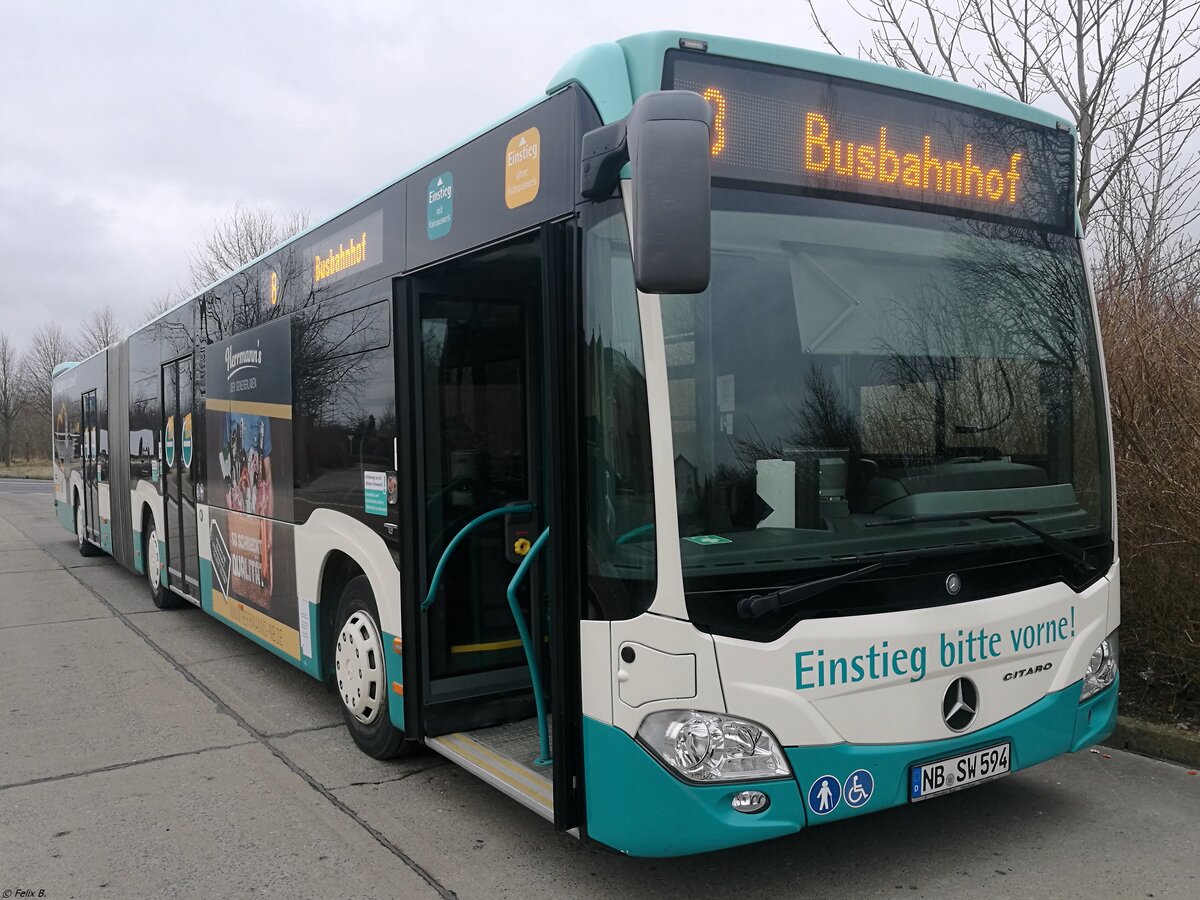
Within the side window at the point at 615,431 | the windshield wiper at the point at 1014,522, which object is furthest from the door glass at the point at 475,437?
the windshield wiper at the point at 1014,522

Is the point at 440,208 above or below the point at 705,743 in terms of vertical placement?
above

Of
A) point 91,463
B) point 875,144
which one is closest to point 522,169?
point 875,144

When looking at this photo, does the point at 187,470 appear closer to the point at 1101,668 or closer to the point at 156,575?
the point at 156,575

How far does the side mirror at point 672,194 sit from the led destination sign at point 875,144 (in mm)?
411

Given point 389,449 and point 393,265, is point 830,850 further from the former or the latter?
point 393,265

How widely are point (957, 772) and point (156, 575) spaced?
8.40 meters

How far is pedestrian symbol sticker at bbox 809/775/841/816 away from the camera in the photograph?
10.4 feet

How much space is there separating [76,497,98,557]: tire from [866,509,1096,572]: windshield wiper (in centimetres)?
1347

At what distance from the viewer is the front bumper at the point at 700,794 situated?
3.06 metres

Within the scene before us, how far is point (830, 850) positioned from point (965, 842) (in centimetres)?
55

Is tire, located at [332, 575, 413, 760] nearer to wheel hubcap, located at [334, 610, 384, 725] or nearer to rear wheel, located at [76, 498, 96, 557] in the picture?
wheel hubcap, located at [334, 610, 384, 725]

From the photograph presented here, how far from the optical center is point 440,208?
4.32 metres

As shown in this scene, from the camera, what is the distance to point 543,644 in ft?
15.7

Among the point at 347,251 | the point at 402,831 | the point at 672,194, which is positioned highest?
the point at 347,251
